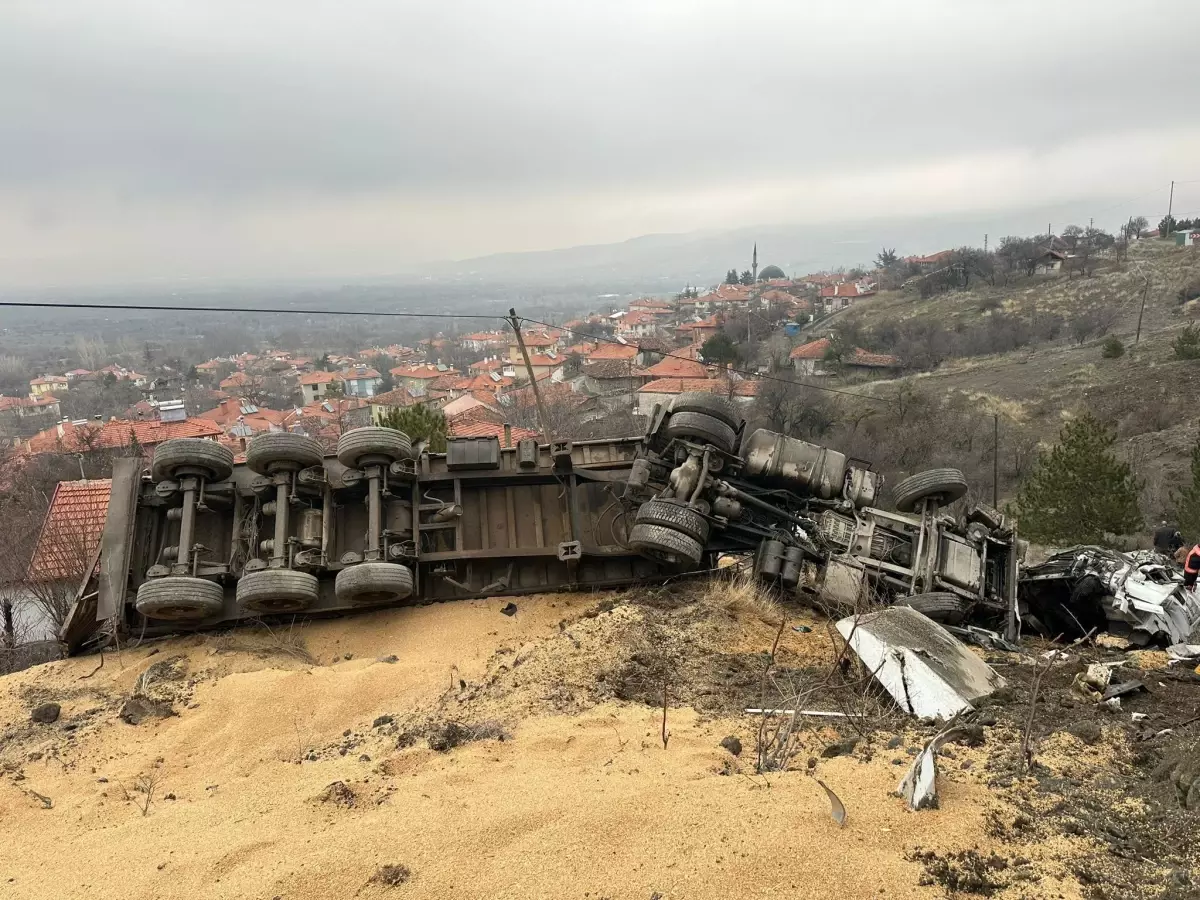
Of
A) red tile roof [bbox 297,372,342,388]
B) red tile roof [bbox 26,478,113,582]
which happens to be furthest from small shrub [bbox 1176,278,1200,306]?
red tile roof [bbox 297,372,342,388]

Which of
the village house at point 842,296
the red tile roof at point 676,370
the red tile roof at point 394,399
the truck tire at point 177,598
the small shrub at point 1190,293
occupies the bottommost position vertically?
the red tile roof at point 394,399

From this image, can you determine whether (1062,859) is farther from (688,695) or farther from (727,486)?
(727,486)

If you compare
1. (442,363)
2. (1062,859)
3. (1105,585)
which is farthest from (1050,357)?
(442,363)

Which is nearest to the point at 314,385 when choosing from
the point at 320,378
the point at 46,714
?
the point at 320,378

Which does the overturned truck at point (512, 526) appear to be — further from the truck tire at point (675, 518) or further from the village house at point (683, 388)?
the village house at point (683, 388)

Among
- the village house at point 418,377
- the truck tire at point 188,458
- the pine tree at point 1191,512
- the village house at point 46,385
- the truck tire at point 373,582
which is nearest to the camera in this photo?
the truck tire at point 373,582

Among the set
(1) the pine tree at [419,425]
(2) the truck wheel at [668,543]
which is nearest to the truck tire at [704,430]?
(2) the truck wheel at [668,543]
